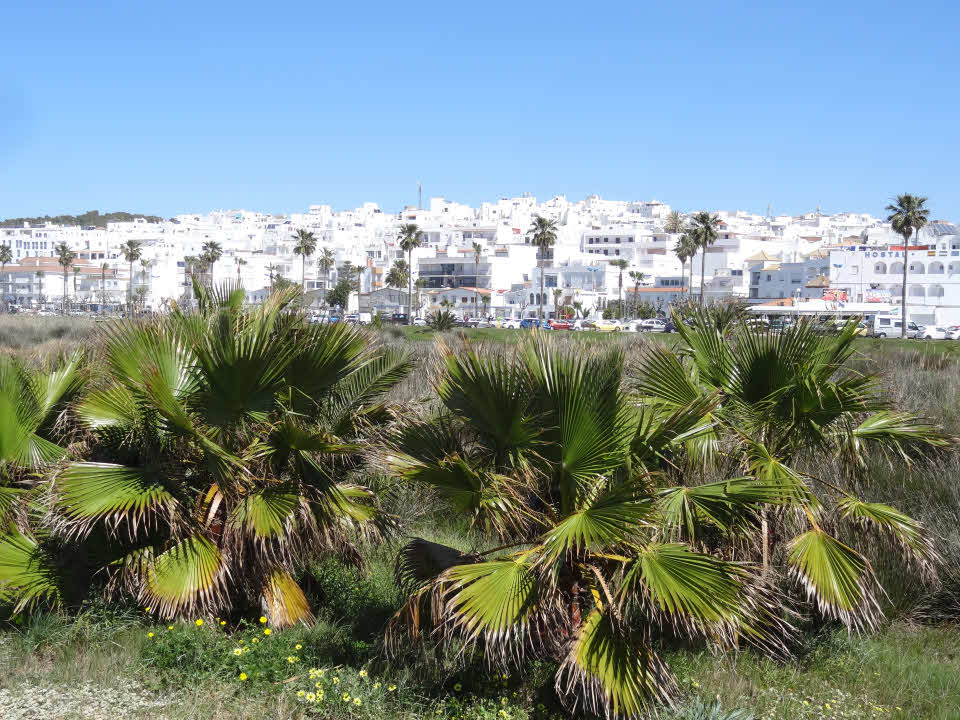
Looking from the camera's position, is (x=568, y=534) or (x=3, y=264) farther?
(x=3, y=264)

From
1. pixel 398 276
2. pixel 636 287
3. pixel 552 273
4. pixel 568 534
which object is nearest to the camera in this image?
pixel 568 534

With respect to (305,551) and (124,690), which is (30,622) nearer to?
(124,690)

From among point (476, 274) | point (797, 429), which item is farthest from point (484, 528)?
point (476, 274)

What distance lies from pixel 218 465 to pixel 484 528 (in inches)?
76.5

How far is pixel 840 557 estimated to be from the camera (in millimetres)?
6535

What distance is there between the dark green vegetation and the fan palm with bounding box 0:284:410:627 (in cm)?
2

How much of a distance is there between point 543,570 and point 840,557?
2.26 metres

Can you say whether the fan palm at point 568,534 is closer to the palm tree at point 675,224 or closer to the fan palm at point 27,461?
the fan palm at point 27,461

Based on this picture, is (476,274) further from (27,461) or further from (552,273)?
(27,461)

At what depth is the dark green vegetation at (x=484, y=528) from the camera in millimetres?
5887

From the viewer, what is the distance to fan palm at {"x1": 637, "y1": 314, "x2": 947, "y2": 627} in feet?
21.6

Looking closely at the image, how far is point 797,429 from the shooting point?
24.6 feet

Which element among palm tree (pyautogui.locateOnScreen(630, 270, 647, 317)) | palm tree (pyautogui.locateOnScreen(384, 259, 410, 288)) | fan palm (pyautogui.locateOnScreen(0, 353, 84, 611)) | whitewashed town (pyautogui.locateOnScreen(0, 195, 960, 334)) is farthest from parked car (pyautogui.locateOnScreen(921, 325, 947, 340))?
fan palm (pyautogui.locateOnScreen(0, 353, 84, 611))

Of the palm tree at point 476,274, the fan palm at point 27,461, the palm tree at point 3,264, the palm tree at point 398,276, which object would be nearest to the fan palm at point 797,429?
the fan palm at point 27,461
